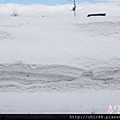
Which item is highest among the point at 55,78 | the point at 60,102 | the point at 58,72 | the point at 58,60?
the point at 58,60

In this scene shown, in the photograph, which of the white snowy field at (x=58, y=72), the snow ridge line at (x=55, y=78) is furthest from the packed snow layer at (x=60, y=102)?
the snow ridge line at (x=55, y=78)

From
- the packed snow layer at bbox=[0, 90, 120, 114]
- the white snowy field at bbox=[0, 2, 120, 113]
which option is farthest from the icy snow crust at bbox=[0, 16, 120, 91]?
the packed snow layer at bbox=[0, 90, 120, 114]

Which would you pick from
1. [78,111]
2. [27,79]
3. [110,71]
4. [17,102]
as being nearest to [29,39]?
[27,79]

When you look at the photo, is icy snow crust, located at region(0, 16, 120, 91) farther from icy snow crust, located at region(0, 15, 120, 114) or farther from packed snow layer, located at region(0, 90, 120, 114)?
packed snow layer, located at region(0, 90, 120, 114)

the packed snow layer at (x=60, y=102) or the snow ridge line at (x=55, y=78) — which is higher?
the snow ridge line at (x=55, y=78)

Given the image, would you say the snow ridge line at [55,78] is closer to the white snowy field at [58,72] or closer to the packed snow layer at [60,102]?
the white snowy field at [58,72]

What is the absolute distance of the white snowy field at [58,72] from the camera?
20.9 feet

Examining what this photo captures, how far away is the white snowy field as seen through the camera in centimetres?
636

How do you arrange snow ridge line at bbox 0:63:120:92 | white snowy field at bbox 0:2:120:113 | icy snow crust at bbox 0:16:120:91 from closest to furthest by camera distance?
white snowy field at bbox 0:2:120:113
snow ridge line at bbox 0:63:120:92
icy snow crust at bbox 0:16:120:91

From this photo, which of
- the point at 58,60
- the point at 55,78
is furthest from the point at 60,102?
the point at 58,60

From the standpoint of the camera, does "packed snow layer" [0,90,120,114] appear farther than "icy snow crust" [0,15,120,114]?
No

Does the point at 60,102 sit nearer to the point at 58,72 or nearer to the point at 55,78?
the point at 55,78

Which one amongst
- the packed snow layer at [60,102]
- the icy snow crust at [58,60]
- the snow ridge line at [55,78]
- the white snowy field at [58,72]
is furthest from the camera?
the icy snow crust at [58,60]

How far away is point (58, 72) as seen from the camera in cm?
816
